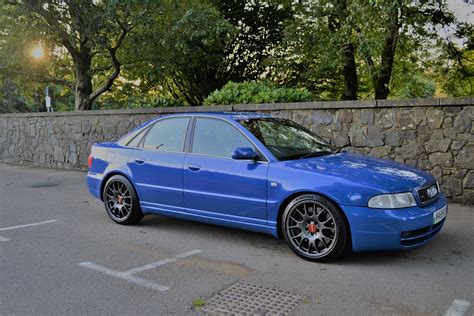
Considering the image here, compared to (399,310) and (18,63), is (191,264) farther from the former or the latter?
(18,63)

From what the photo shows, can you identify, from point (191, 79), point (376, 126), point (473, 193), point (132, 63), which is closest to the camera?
point (473, 193)

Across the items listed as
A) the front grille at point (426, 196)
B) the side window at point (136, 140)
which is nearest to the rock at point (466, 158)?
the front grille at point (426, 196)

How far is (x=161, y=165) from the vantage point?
5.71 m

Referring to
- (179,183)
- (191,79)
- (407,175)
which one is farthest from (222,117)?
(191,79)

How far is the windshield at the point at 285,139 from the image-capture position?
204 inches

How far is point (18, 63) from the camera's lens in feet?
50.4

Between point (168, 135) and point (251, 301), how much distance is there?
9.48 feet

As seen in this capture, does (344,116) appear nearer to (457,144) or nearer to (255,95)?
(457,144)

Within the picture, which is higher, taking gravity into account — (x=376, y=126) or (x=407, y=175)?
(x=376, y=126)

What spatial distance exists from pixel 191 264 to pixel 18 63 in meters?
13.6

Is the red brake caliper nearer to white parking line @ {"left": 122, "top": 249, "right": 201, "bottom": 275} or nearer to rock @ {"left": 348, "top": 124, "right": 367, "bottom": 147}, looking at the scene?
white parking line @ {"left": 122, "top": 249, "right": 201, "bottom": 275}

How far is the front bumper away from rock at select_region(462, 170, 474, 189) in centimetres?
330

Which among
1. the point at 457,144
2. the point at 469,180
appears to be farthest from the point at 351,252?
the point at 457,144

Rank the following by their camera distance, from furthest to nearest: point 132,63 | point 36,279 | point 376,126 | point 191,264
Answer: point 132,63 → point 376,126 → point 191,264 → point 36,279
